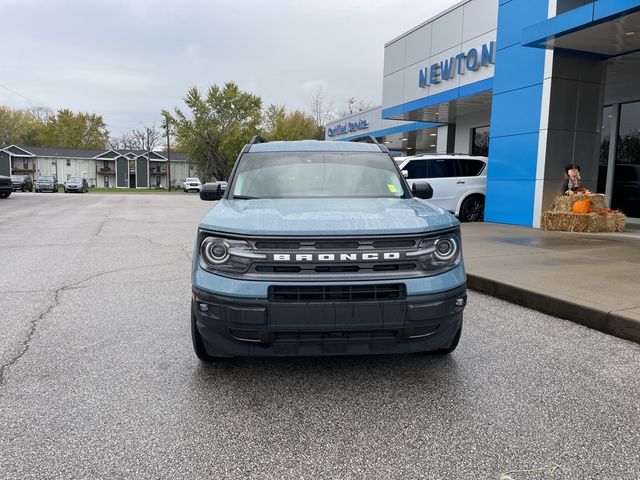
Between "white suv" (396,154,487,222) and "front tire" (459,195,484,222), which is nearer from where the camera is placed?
"white suv" (396,154,487,222)

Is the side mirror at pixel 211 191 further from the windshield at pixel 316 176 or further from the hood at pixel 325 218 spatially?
the hood at pixel 325 218

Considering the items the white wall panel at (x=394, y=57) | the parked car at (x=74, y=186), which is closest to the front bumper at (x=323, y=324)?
the white wall panel at (x=394, y=57)

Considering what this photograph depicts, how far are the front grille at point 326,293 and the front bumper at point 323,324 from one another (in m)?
0.03

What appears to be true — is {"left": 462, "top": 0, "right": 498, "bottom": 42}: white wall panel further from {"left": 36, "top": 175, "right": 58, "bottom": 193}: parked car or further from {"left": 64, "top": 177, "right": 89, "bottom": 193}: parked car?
{"left": 64, "top": 177, "right": 89, "bottom": 193}: parked car

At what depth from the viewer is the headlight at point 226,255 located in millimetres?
3193

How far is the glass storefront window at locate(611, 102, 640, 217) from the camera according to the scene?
47.9 feet

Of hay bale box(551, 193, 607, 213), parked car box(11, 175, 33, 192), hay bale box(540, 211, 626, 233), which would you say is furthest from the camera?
parked car box(11, 175, 33, 192)

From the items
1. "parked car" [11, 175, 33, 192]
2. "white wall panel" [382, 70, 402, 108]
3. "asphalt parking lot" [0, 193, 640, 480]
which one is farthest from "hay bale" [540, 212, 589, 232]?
"parked car" [11, 175, 33, 192]

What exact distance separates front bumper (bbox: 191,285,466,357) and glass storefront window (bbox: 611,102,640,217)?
1417 cm

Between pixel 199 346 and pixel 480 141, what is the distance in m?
18.7

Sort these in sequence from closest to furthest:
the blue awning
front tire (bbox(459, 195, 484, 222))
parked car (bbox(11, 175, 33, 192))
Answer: the blue awning → front tire (bbox(459, 195, 484, 222)) → parked car (bbox(11, 175, 33, 192))

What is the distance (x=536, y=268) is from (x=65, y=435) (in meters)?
6.27

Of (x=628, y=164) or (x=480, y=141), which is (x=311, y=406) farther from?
(x=480, y=141)

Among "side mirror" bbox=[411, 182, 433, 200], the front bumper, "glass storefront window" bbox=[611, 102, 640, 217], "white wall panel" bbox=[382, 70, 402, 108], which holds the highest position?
"white wall panel" bbox=[382, 70, 402, 108]
